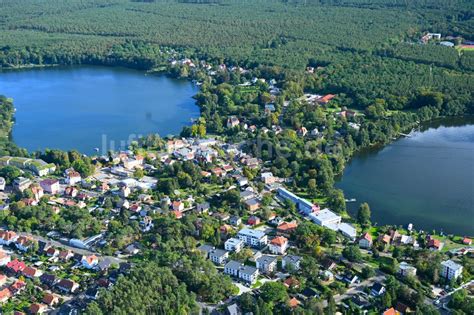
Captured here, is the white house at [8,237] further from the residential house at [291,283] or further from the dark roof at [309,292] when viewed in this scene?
the dark roof at [309,292]

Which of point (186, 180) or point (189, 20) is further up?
point (189, 20)

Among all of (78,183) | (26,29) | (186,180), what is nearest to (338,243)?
(186,180)

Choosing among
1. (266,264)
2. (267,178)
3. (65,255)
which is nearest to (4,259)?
(65,255)

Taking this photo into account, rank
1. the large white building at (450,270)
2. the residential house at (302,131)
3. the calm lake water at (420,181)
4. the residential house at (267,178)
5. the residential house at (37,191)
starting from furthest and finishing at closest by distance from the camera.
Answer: the residential house at (302,131) < the residential house at (267,178) < the residential house at (37,191) < the calm lake water at (420,181) < the large white building at (450,270)

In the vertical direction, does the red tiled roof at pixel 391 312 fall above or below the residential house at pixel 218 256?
above

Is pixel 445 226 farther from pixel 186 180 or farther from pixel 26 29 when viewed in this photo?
pixel 26 29

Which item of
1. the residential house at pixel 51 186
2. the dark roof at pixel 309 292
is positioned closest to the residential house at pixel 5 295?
the residential house at pixel 51 186

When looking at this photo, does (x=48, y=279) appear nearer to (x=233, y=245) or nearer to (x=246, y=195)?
(x=233, y=245)
